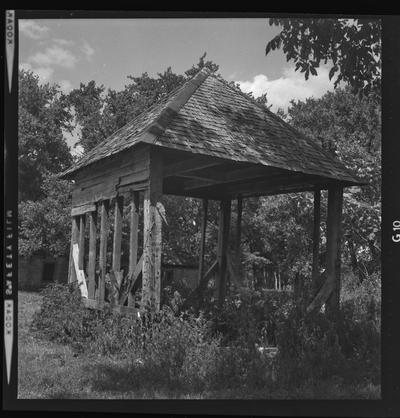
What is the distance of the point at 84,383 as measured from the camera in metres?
7.30

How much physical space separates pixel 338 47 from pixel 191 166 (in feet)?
9.66

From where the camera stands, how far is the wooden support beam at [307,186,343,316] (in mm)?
9867

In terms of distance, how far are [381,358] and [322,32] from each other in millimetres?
4173

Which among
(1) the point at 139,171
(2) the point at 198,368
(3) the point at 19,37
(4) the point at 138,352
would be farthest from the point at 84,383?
(3) the point at 19,37

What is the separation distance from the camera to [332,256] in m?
10.1

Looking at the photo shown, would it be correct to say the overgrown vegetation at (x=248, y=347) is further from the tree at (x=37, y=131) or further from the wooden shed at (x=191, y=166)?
the tree at (x=37, y=131)

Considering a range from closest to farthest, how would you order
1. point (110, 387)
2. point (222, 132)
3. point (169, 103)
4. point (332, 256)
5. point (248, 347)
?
1. point (110, 387)
2. point (248, 347)
3. point (222, 132)
4. point (169, 103)
5. point (332, 256)

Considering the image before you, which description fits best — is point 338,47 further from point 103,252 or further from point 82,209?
point 82,209

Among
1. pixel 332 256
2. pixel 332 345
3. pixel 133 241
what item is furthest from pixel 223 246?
pixel 332 345

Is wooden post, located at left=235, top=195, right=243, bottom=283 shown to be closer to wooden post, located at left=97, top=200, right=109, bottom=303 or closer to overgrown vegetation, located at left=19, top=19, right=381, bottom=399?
overgrown vegetation, located at left=19, top=19, right=381, bottom=399

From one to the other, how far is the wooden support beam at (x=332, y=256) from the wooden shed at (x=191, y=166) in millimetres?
17

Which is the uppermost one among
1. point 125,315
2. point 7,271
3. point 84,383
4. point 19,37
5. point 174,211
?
point 19,37

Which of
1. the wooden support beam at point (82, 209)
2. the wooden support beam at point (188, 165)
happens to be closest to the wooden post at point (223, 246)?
the wooden support beam at point (82, 209)

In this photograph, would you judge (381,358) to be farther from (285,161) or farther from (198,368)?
Result: (285,161)
